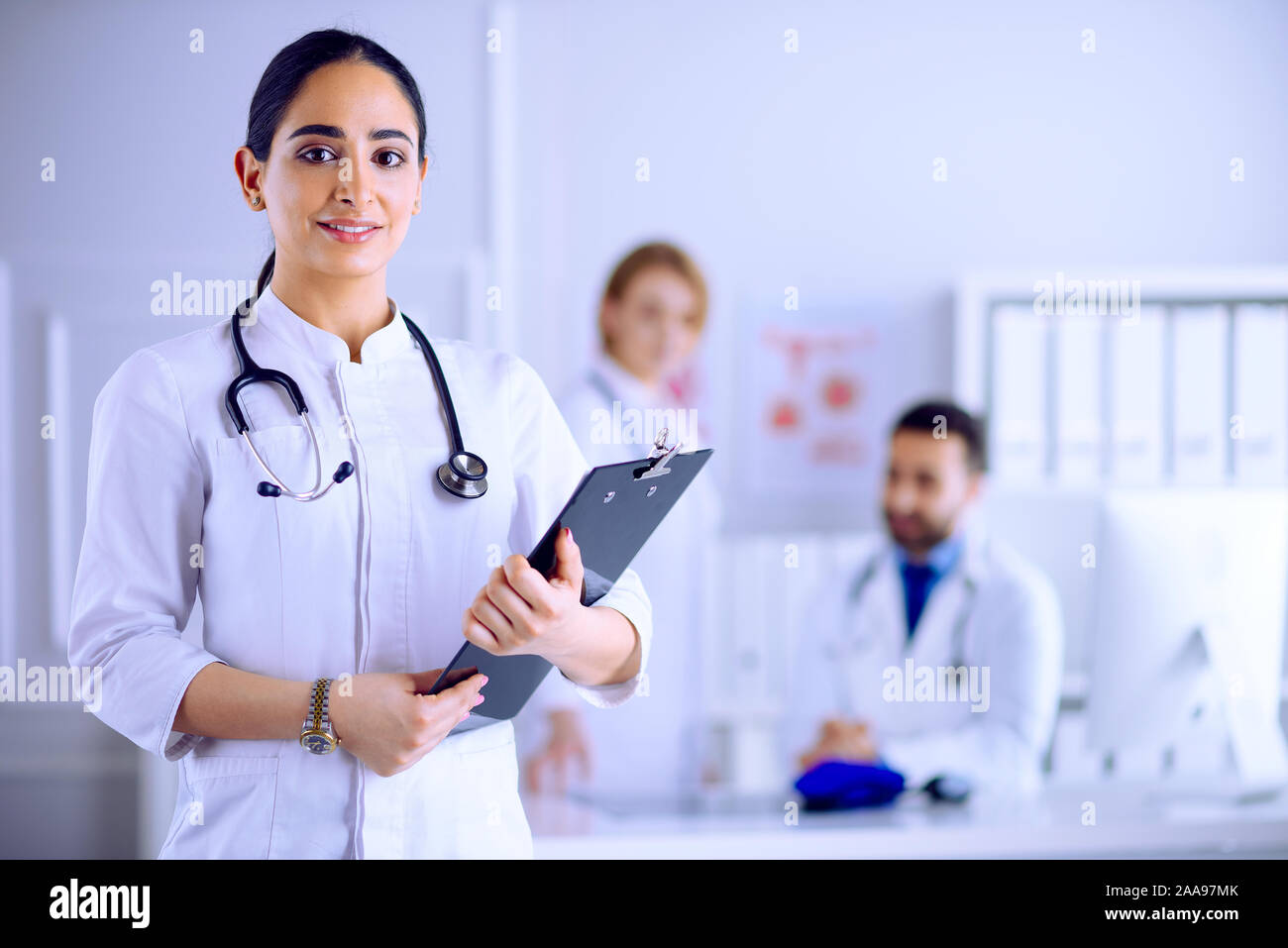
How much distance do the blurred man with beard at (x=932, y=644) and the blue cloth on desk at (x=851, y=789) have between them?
0.24 meters

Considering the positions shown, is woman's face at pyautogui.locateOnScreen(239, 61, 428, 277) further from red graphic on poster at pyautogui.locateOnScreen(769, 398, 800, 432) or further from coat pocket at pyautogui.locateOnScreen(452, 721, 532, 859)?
red graphic on poster at pyautogui.locateOnScreen(769, 398, 800, 432)

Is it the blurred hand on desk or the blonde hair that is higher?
the blonde hair

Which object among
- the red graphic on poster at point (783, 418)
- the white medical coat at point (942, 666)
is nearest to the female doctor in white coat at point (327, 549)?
the white medical coat at point (942, 666)

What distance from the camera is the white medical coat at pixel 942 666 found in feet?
5.33

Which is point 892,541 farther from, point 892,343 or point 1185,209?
point 1185,209

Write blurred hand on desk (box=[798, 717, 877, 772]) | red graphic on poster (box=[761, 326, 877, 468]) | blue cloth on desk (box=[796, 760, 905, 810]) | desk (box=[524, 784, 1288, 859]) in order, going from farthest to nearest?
red graphic on poster (box=[761, 326, 877, 468]) < blurred hand on desk (box=[798, 717, 877, 772]) < blue cloth on desk (box=[796, 760, 905, 810]) < desk (box=[524, 784, 1288, 859])

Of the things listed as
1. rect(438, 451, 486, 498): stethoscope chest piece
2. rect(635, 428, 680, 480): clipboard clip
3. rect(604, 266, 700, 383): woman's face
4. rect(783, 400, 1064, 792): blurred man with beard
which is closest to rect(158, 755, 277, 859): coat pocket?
rect(438, 451, 486, 498): stethoscope chest piece

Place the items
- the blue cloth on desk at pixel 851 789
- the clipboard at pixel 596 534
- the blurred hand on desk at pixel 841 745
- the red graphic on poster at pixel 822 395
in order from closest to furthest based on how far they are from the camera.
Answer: the clipboard at pixel 596 534
the blue cloth on desk at pixel 851 789
the blurred hand on desk at pixel 841 745
the red graphic on poster at pixel 822 395

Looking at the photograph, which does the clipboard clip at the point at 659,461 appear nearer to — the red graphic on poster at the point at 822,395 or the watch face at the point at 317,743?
the watch face at the point at 317,743

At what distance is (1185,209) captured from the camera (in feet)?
7.56

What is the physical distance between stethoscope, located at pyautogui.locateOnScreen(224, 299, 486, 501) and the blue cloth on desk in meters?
0.78

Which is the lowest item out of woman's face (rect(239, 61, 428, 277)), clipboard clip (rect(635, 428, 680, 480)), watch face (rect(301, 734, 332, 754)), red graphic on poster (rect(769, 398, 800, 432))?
watch face (rect(301, 734, 332, 754))

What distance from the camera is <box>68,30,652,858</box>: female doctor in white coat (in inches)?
27.3
